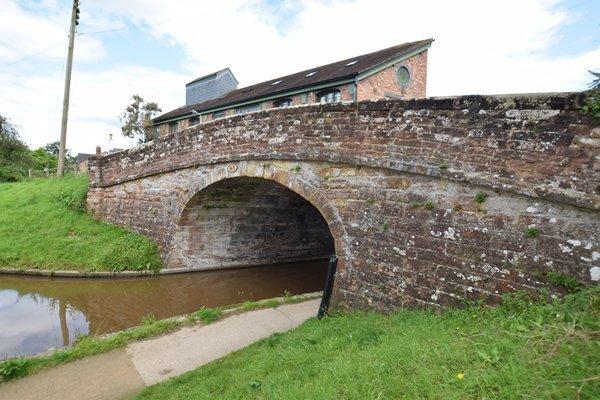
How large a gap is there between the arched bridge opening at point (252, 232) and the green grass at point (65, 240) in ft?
3.68

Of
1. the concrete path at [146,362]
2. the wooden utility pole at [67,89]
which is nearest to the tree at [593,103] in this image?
the concrete path at [146,362]

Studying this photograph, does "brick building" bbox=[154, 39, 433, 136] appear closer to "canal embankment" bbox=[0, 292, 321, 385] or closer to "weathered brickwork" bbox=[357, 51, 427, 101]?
"weathered brickwork" bbox=[357, 51, 427, 101]

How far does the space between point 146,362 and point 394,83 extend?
14700mm

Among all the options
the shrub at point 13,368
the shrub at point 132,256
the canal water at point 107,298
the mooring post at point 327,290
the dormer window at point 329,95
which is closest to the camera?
the shrub at point 13,368

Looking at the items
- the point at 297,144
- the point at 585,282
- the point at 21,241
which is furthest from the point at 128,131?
the point at 585,282

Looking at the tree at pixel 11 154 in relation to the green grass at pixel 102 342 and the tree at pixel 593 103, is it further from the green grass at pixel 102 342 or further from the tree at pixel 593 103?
the tree at pixel 593 103

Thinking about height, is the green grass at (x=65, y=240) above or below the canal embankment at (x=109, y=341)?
above

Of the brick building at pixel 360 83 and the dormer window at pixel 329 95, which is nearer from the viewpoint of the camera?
the brick building at pixel 360 83

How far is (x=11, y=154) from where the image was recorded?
23.7 meters

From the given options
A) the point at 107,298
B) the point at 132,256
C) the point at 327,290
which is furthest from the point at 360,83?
the point at 107,298

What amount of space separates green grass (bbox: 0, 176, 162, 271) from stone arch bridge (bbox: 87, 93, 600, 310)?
2650 millimetres

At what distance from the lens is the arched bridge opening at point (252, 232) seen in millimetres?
9336

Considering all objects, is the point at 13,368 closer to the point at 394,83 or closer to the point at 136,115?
the point at 394,83

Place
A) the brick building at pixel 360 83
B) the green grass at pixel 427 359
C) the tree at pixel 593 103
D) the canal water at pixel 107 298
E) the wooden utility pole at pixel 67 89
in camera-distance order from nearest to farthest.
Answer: the green grass at pixel 427 359 < the tree at pixel 593 103 < the canal water at pixel 107 298 < the brick building at pixel 360 83 < the wooden utility pole at pixel 67 89
